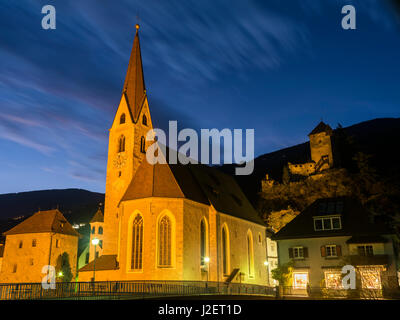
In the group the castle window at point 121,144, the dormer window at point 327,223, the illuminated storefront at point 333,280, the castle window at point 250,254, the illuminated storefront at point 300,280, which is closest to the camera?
the illuminated storefront at point 333,280

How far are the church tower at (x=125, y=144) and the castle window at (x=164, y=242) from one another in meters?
6.82

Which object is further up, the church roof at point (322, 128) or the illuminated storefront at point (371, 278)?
the church roof at point (322, 128)

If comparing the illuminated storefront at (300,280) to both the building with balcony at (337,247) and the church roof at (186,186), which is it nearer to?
the building with balcony at (337,247)

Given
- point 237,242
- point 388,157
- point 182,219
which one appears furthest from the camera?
point 388,157

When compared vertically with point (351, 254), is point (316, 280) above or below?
below

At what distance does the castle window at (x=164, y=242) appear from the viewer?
106ft

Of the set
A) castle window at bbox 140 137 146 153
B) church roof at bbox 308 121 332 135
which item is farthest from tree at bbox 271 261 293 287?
church roof at bbox 308 121 332 135

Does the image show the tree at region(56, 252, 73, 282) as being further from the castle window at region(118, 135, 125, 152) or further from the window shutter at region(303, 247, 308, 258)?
the window shutter at region(303, 247, 308, 258)

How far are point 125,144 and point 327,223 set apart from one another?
21.7 m

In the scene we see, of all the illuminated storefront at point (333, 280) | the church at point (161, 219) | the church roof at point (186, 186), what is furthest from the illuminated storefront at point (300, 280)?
the church roof at point (186, 186)

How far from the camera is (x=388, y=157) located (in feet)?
421

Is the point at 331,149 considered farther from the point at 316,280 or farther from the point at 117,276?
the point at 117,276
